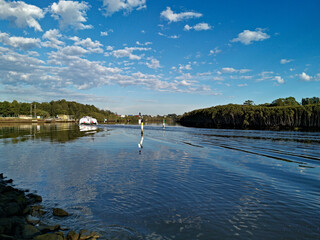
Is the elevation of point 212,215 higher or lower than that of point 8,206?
lower

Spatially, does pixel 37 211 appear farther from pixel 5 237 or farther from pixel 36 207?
pixel 5 237

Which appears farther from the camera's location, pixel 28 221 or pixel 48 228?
pixel 28 221

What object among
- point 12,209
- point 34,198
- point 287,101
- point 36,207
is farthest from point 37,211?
point 287,101

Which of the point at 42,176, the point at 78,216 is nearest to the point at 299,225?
the point at 78,216

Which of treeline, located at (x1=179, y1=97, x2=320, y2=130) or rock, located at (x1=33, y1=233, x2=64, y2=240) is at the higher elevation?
treeline, located at (x1=179, y1=97, x2=320, y2=130)

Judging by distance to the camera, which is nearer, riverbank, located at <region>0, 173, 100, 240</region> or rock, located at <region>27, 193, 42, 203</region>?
riverbank, located at <region>0, 173, 100, 240</region>

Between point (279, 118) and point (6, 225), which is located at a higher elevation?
point (279, 118)

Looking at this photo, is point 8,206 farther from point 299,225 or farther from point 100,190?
point 299,225

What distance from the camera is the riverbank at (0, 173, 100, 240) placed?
18.7 ft

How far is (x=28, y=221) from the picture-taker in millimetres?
6949

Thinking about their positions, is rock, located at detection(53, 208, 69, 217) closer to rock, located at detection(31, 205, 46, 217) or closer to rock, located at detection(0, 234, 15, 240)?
rock, located at detection(31, 205, 46, 217)

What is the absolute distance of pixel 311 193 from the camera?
35.6 ft

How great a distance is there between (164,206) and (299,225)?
16.6ft

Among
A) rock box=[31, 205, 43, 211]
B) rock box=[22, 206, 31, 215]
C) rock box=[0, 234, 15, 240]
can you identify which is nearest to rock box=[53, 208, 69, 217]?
rock box=[31, 205, 43, 211]
